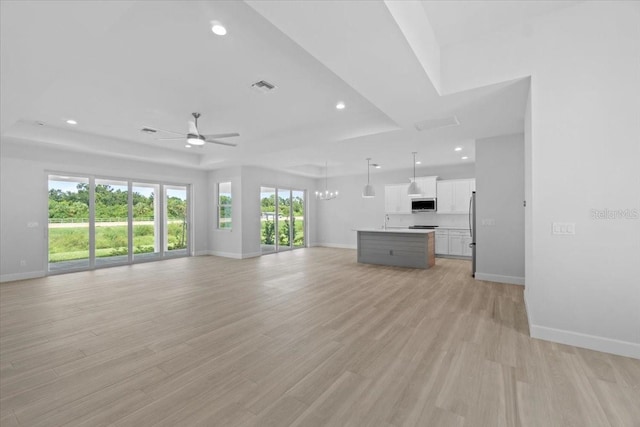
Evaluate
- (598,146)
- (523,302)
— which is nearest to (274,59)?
(598,146)

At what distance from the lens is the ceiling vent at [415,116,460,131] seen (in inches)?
168

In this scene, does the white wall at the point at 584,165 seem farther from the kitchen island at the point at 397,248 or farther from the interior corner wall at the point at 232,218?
the interior corner wall at the point at 232,218

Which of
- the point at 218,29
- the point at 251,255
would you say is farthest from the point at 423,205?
the point at 218,29

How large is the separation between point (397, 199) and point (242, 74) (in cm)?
698

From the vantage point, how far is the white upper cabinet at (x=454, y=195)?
8.04m

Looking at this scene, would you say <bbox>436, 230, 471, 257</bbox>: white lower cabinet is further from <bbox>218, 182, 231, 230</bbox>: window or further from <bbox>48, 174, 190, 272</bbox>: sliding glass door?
<bbox>48, 174, 190, 272</bbox>: sliding glass door

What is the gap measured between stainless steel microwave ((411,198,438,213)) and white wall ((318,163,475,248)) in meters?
0.45

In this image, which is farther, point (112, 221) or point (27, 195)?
point (112, 221)

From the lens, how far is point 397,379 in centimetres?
213

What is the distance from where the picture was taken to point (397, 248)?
6770 mm

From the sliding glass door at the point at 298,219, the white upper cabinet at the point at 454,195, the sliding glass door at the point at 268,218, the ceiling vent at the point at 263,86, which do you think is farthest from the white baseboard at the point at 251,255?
the white upper cabinet at the point at 454,195

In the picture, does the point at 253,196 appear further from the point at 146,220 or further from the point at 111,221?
the point at 111,221

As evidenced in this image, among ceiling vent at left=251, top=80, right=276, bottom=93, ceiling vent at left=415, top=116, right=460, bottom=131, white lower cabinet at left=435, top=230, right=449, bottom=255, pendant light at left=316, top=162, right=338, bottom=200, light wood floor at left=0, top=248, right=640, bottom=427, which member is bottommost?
light wood floor at left=0, top=248, right=640, bottom=427

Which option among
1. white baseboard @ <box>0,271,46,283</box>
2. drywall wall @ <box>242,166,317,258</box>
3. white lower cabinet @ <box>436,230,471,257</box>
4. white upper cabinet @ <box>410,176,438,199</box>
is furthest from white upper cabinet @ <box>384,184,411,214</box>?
white baseboard @ <box>0,271,46,283</box>
